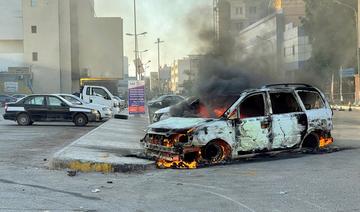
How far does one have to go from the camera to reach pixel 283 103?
9.59 meters

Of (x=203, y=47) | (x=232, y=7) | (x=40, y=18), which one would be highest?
(x=40, y=18)

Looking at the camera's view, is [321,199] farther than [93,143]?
No

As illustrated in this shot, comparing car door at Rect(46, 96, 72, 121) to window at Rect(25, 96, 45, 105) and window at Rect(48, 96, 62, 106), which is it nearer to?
window at Rect(48, 96, 62, 106)

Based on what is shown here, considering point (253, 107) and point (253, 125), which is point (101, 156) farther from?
point (253, 107)

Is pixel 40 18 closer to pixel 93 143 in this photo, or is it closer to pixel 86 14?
pixel 86 14

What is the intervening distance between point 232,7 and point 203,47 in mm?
1149

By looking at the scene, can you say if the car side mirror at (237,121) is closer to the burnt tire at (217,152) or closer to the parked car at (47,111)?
the burnt tire at (217,152)

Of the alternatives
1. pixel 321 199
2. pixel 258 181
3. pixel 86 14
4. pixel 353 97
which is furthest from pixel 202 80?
pixel 353 97

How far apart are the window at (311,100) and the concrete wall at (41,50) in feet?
152

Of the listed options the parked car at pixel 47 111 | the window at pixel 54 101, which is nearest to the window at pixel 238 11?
the parked car at pixel 47 111

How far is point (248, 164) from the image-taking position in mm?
8648

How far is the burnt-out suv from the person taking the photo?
832 cm

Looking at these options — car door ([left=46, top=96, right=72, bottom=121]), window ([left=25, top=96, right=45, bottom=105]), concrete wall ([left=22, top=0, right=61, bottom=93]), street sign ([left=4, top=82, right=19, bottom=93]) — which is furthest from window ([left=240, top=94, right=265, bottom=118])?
street sign ([left=4, top=82, right=19, bottom=93])

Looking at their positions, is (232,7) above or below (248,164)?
above
